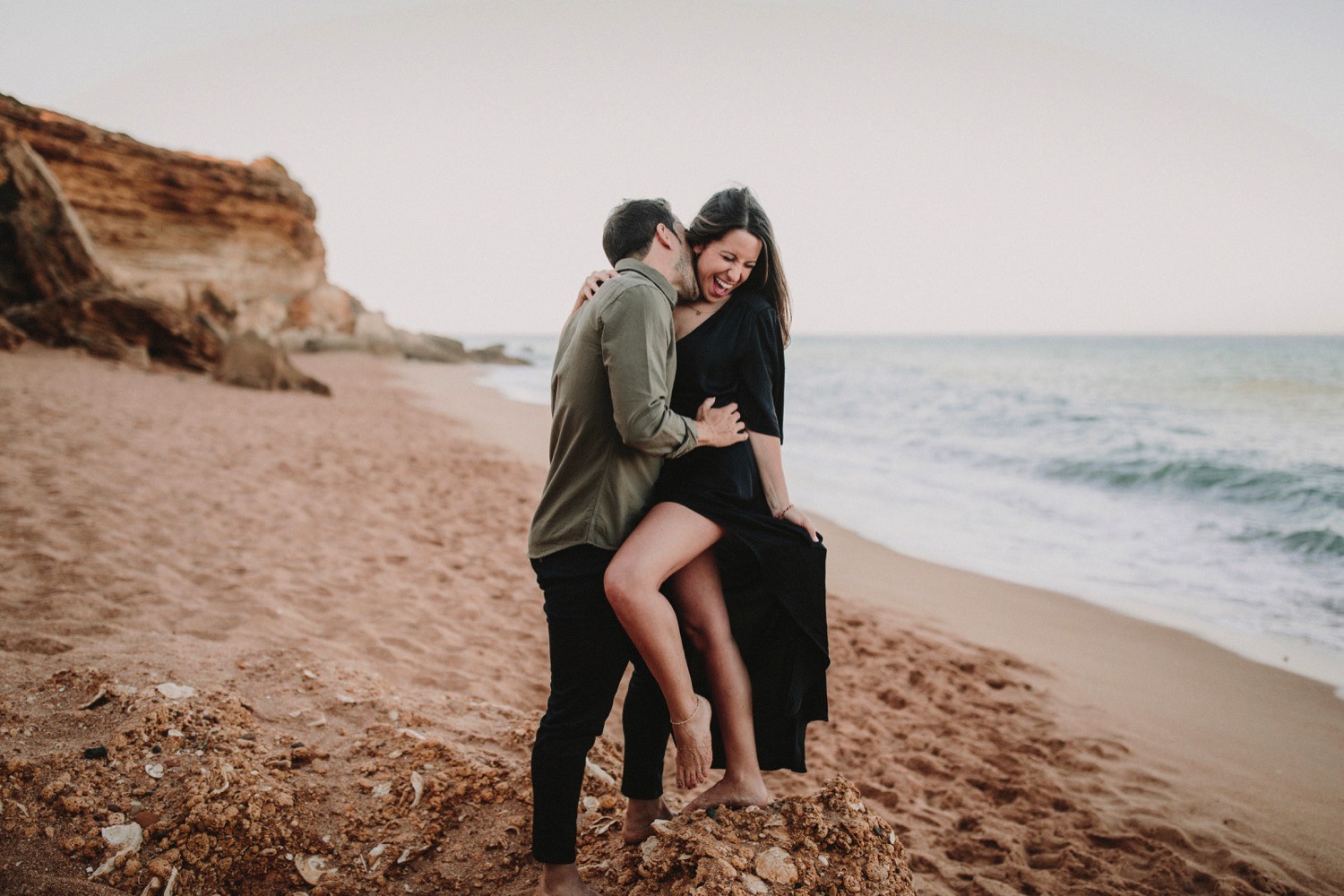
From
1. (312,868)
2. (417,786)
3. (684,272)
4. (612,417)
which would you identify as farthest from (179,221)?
(612,417)

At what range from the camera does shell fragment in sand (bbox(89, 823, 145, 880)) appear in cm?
200

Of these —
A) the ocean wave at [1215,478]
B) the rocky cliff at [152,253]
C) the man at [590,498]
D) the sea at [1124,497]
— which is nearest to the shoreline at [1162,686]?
the sea at [1124,497]

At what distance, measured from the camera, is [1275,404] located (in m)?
20.4

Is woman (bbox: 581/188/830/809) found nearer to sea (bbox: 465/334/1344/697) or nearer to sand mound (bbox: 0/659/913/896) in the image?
sand mound (bbox: 0/659/913/896)

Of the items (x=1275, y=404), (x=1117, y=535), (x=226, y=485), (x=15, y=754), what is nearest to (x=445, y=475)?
(x=226, y=485)

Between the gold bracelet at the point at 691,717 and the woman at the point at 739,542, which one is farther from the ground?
the woman at the point at 739,542

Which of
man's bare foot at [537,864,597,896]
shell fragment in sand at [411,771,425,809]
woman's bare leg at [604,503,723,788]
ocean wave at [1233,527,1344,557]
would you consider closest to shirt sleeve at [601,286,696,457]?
woman's bare leg at [604,503,723,788]

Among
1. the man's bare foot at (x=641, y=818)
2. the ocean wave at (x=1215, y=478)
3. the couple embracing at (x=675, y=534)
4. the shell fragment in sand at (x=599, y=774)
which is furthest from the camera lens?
the ocean wave at (x=1215, y=478)

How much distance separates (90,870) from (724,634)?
1828mm

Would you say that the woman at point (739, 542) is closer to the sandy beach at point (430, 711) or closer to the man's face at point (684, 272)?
the man's face at point (684, 272)

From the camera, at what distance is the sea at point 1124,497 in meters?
6.29

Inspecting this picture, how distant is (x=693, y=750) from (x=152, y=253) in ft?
79.8

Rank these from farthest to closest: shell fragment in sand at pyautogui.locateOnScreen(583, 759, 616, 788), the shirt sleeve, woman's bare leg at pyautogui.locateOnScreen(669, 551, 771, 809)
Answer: shell fragment in sand at pyautogui.locateOnScreen(583, 759, 616, 788)
woman's bare leg at pyautogui.locateOnScreen(669, 551, 771, 809)
the shirt sleeve

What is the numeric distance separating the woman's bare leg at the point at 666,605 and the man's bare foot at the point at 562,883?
1.36 feet
